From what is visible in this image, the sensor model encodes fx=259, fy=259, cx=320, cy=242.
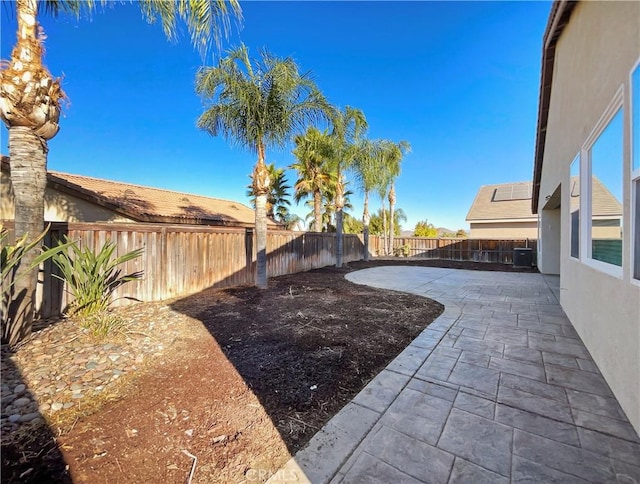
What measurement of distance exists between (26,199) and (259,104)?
4685 millimetres

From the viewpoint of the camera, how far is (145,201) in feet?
38.5

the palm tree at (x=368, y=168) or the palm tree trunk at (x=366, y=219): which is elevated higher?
the palm tree at (x=368, y=168)

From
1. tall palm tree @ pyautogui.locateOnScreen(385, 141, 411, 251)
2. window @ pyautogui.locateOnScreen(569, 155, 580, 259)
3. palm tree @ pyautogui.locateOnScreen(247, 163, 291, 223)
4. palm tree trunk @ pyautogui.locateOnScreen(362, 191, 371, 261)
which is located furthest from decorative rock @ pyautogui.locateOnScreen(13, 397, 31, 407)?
palm tree @ pyautogui.locateOnScreen(247, 163, 291, 223)

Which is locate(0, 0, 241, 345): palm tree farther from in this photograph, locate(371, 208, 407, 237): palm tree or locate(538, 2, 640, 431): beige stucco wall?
locate(371, 208, 407, 237): palm tree

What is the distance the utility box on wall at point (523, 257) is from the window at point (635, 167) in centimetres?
1233

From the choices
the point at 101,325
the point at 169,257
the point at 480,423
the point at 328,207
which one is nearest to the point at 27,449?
the point at 101,325

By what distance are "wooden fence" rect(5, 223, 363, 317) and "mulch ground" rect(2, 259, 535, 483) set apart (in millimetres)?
958

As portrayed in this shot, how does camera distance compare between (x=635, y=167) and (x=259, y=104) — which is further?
(x=259, y=104)

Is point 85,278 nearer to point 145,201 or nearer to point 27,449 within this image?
point 27,449

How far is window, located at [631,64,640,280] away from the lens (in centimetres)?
201

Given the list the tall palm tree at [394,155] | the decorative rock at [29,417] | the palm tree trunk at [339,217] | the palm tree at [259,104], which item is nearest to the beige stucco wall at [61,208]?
the palm tree at [259,104]

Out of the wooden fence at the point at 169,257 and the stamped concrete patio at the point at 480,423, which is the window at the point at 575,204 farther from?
the wooden fence at the point at 169,257

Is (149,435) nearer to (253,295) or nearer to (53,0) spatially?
(253,295)

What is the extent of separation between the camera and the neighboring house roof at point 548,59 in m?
4.52
